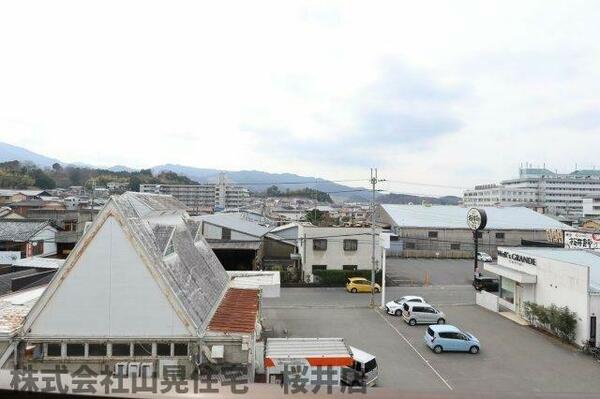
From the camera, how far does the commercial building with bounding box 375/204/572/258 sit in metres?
39.3

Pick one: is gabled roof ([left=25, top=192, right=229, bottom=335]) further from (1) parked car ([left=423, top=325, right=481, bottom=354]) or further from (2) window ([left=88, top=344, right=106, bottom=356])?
(1) parked car ([left=423, top=325, right=481, bottom=354])

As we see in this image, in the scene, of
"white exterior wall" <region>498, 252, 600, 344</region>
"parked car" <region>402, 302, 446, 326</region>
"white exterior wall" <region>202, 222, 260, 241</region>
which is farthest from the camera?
"white exterior wall" <region>202, 222, 260, 241</region>

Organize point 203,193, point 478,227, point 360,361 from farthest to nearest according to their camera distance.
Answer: point 203,193 < point 478,227 < point 360,361

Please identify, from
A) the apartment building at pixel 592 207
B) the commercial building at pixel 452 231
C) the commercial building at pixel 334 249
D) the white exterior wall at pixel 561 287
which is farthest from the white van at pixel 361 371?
the apartment building at pixel 592 207

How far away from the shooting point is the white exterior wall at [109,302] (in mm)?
10445

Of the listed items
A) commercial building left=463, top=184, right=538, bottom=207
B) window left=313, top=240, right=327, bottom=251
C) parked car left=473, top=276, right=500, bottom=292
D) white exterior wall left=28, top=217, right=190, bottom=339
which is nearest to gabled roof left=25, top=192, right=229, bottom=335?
white exterior wall left=28, top=217, right=190, bottom=339

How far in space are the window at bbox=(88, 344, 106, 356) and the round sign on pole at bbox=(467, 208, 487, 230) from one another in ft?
75.9

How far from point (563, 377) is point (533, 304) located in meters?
5.86

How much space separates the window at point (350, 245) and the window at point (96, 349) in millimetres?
19930

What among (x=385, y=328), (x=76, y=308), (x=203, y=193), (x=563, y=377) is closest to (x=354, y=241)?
(x=385, y=328)

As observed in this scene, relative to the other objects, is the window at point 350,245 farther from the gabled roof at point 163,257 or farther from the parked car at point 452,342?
the gabled roof at point 163,257

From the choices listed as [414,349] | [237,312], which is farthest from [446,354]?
[237,312]

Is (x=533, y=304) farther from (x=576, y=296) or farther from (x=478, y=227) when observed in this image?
(x=478, y=227)

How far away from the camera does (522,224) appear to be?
4188cm
